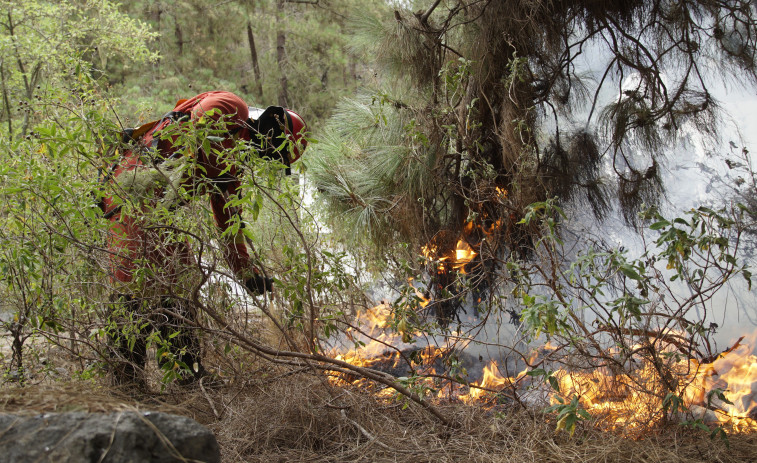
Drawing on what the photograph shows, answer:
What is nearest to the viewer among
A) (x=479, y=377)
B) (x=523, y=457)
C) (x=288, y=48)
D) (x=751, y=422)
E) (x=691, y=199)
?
(x=523, y=457)

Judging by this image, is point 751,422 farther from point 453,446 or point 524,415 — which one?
point 453,446

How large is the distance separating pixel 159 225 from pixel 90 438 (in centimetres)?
96

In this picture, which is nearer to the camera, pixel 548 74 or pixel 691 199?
pixel 691 199

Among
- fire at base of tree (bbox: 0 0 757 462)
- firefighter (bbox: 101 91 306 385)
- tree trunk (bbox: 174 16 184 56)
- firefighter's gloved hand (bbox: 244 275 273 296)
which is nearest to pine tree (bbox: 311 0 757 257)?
fire at base of tree (bbox: 0 0 757 462)

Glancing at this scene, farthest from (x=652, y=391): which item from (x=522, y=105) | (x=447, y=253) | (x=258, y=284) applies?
(x=258, y=284)

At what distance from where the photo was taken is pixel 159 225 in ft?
6.63

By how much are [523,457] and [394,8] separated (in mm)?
2254

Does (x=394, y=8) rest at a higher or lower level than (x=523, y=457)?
higher

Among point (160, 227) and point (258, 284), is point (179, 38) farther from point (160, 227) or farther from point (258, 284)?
point (160, 227)

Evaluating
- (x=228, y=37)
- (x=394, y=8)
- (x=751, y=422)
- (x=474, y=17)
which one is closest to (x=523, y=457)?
(x=751, y=422)

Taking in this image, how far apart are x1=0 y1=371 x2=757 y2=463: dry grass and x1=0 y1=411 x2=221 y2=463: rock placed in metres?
0.74

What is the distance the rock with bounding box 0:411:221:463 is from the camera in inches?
45.5

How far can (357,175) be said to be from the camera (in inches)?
134

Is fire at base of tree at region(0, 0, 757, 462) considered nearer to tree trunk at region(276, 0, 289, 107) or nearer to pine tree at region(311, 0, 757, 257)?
pine tree at region(311, 0, 757, 257)
